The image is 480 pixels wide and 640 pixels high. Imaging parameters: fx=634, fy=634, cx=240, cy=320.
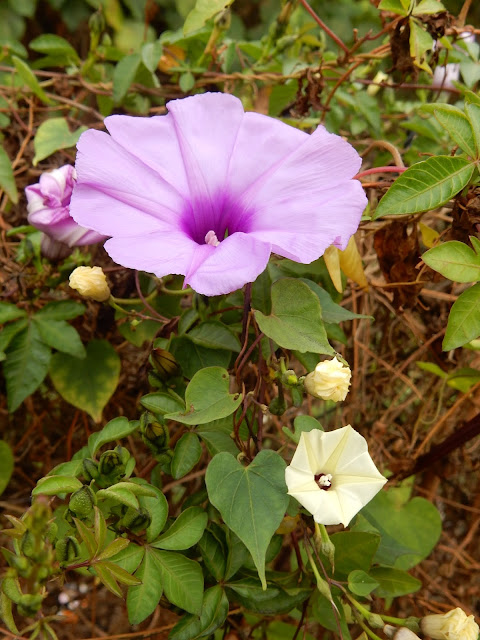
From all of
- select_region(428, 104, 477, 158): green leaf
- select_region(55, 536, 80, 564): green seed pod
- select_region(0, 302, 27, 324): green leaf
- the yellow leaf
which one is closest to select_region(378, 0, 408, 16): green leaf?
select_region(428, 104, 477, 158): green leaf

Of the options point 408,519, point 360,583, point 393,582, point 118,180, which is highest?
point 118,180

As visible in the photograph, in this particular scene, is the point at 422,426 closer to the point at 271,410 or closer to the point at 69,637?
the point at 271,410

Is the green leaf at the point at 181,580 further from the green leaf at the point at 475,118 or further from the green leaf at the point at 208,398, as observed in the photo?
the green leaf at the point at 475,118

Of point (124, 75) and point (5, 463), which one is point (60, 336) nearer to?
point (5, 463)

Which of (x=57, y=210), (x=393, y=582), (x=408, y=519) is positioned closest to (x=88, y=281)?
→ (x=57, y=210)

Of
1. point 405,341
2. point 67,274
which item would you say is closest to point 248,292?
point 67,274

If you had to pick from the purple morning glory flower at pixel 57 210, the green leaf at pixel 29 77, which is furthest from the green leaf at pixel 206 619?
the green leaf at pixel 29 77

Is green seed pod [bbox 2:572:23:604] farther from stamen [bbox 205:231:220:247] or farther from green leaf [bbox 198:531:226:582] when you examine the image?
stamen [bbox 205:231:220:247]
